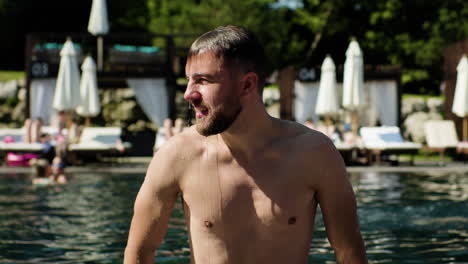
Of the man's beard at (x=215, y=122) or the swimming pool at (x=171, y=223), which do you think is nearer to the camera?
the man's beard at (x=215, y=122)

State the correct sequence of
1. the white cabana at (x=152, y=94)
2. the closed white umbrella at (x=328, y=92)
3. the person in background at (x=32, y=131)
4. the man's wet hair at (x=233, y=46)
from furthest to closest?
1. the white cabana at (x=152, y=94)
2. the closed white umbrella at (x=328, y=92)
3. the person in background at (x=32, y=131)
4. the man's wet hair at (x=233, y=46)

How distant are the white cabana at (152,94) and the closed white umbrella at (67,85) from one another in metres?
3.26

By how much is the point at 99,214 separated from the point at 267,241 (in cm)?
832

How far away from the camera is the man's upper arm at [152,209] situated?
2402 millimetres

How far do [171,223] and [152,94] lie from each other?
52.3ft

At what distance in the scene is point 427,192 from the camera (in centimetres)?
1338

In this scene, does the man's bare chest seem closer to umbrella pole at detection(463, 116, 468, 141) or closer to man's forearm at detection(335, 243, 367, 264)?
man's forearm at detection(335, 243, 367, 264)

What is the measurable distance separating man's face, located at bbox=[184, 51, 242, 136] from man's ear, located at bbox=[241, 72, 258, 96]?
20 millimetres

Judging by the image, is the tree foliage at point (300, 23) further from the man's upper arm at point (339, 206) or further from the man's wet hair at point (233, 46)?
the man's wet hair at point (233, 46)

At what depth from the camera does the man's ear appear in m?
2.23

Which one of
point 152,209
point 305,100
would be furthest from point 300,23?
point 152,209

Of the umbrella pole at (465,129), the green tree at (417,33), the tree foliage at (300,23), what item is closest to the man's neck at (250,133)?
the umbrella pole at (465,129)

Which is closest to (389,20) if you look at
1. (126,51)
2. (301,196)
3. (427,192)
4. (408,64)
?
(408,64)

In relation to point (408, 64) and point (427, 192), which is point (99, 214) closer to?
point (427, 192)
